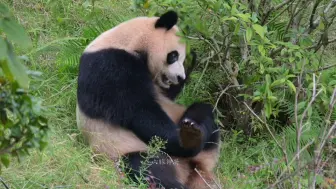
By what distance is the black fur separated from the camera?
4.74 metres

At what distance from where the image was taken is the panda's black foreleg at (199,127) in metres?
4.55

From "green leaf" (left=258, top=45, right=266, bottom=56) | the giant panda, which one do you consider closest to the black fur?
the giant panda

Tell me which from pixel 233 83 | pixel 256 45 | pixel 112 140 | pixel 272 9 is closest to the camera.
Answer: pixel 112 140

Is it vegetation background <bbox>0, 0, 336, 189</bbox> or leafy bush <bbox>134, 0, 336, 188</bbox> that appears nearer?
vegetation background <bbox>0, 0, 336, 189</bbox>

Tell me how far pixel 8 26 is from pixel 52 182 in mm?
2813

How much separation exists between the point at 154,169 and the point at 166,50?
3.34 feet

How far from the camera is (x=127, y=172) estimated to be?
15.4ft

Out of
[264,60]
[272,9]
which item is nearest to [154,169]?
[264,60]

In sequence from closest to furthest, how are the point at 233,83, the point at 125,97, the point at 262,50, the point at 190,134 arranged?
the point at 190,134, the point at 125,97, the point at 262,50, the point at 233,83

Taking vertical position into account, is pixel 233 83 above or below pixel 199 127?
below

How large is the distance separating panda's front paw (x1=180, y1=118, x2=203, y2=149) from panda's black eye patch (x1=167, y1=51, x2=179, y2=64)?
0.65 m

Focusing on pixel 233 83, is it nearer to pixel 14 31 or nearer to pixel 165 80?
pixel 165 80

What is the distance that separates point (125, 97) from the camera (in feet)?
15.5

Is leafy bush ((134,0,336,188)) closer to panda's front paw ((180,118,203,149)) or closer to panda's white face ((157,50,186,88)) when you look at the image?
panda's white face ((157,50,186,88))
